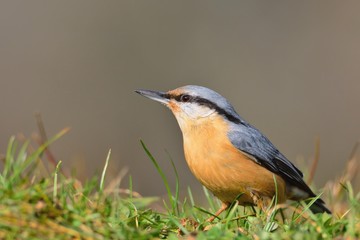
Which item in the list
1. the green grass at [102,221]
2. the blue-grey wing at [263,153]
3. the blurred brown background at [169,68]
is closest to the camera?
the green grass at [102,221]

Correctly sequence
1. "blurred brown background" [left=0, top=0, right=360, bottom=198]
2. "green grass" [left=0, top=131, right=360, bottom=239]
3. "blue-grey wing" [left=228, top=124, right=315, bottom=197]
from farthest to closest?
"blurred brown background" [left=0, top=0, right=360, bottom=198], "blue-grey wing" [left=228, top=124, right=315, bottom=197], "green grass" [left=0, top=131, right=360, bottom=239]

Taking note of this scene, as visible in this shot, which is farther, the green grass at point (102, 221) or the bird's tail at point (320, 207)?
the bird's tail at point (320, 207)

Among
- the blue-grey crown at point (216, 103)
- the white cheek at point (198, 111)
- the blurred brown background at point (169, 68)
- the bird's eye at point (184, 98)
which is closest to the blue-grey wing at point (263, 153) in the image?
the blue-grey crown at point (216, 103)

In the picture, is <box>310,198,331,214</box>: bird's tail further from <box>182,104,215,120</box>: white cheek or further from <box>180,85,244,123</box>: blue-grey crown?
<box>182,104,215,120</box>: white cheek

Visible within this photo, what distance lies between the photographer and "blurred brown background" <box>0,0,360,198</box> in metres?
13.7

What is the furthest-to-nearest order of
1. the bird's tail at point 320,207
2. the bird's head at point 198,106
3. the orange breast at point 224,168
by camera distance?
1. the bird's head at point 198,106
2. the bird's tail at point 320,207
3. the orange breast at point 224,168

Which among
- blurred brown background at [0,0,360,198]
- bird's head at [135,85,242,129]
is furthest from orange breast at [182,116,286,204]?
blurred brown background at [0,0,360,198]

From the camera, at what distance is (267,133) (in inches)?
540

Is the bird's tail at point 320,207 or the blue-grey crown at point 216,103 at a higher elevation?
the blue-grey crown at point 216,103

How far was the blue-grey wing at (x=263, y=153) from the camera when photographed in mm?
6352

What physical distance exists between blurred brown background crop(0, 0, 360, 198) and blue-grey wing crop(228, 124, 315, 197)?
6.61m

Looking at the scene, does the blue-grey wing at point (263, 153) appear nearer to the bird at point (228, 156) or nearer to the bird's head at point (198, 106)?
the bird at point (228, 156)

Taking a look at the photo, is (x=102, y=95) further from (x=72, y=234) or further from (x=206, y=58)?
(x=72, y=234)

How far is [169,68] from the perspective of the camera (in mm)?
14148
